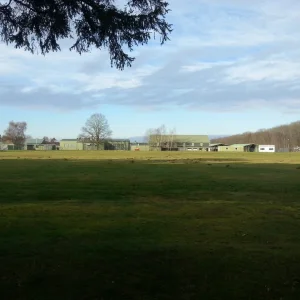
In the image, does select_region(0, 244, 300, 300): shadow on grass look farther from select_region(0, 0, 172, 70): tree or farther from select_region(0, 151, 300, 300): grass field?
select_region(0, 0, 172, 70): tree

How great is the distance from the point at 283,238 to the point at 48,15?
735 centimetres

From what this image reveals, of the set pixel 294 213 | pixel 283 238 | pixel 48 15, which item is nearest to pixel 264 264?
pixel 283 238

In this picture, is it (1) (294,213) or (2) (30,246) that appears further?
(1) (294,213)

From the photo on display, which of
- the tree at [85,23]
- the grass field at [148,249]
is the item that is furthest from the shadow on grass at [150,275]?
the tree at [85,23]

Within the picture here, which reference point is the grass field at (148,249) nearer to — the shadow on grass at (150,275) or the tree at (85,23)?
the shadow on grass at (150,275)

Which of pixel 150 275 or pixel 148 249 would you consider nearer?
pixel 150 275

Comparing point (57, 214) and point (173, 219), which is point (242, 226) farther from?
point (57, 214)

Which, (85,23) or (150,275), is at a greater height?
(85,23)

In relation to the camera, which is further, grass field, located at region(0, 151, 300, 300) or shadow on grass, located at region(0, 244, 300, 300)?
grass field, located at region(0, 151, 300, 300)

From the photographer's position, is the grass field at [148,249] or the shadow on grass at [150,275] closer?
the shadow on grass at [150,275]

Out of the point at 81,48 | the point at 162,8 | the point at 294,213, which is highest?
the point at 162,8

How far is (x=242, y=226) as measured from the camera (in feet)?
43.4

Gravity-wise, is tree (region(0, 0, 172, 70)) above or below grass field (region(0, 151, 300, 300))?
above

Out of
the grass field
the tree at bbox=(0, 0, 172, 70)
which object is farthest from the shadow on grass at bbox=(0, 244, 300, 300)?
the tree at bbox=(0, 0, 172, 70)
